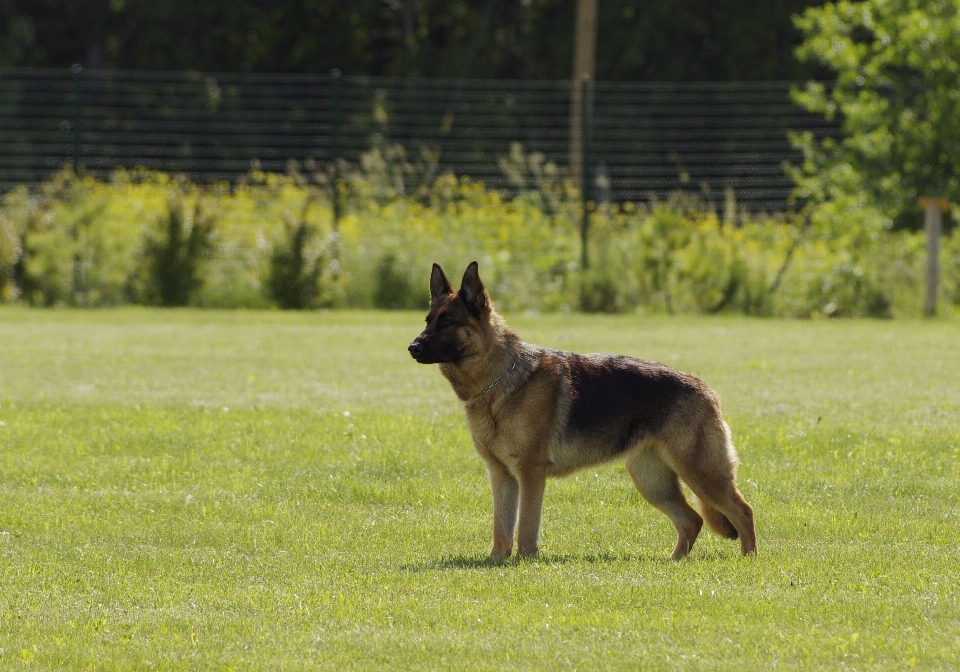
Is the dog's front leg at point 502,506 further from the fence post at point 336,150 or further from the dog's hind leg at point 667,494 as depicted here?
the fence post at point 336,150

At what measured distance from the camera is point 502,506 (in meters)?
7.06

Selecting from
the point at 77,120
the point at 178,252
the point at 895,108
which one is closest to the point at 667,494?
the point at 178,252

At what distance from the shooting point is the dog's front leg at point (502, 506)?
23.0 feet

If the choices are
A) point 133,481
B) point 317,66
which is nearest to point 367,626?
point 133,481

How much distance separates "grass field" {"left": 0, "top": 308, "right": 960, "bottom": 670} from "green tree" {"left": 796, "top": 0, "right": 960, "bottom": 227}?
7.27 m

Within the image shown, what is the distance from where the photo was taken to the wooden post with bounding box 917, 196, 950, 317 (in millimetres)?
19656

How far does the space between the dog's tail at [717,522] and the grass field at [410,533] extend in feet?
0.70

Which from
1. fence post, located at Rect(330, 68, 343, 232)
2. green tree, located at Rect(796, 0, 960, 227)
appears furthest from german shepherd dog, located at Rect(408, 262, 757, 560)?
green tree, located at Rect(796, 0, 960, 227)

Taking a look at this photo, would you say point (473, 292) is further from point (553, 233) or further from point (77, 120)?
point (77, 120)

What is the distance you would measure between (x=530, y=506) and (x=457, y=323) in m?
0.95

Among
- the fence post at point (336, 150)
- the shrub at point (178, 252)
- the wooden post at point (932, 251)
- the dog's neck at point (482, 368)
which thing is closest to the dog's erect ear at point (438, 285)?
the dog's neck at point (482, 368)

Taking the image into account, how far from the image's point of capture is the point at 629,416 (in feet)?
23.1

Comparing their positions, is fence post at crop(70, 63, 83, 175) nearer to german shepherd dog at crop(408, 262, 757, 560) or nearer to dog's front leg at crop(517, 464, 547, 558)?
german shepherd dog at crop(408, 262, 757, 560)

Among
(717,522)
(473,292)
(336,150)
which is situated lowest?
(717,522)
